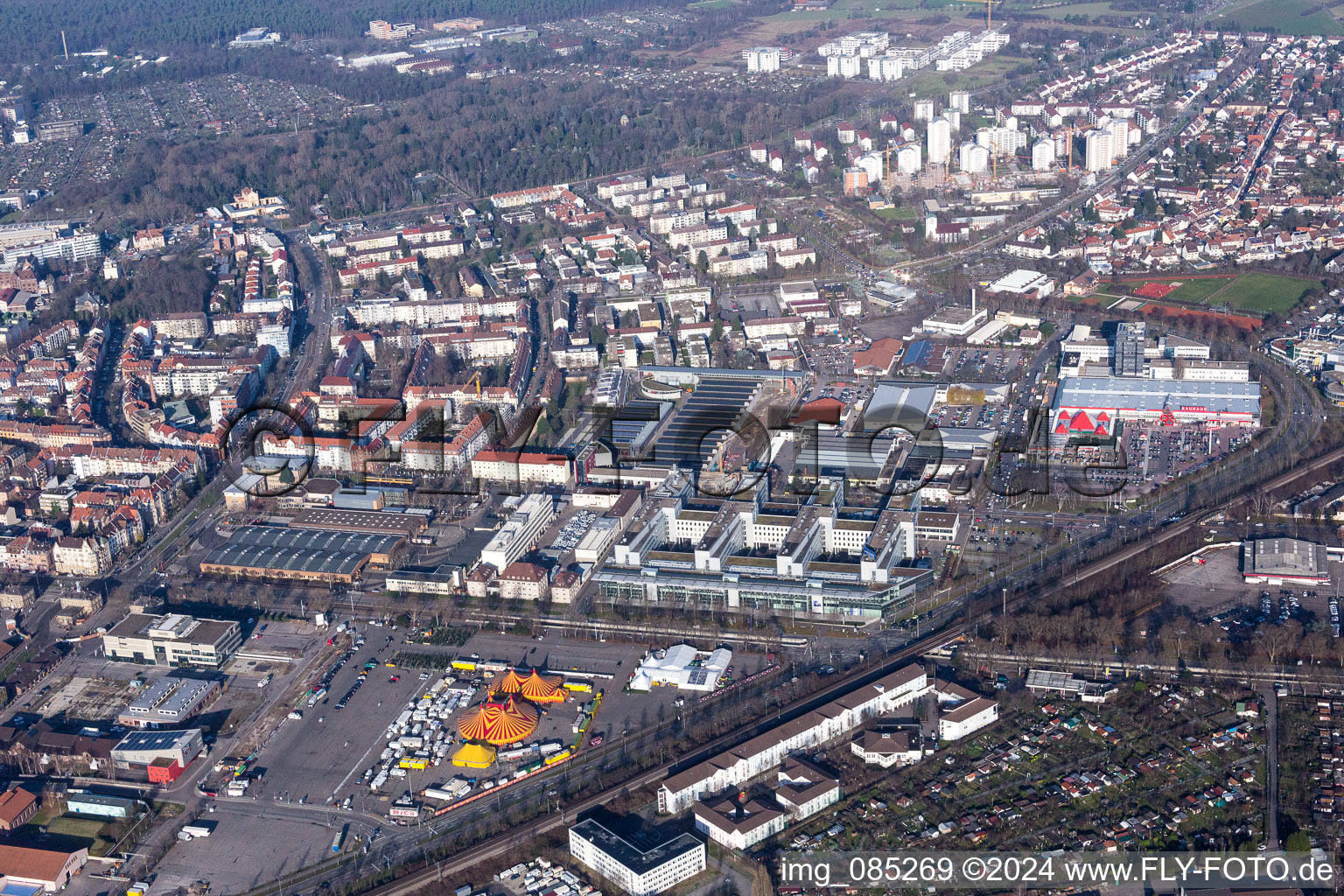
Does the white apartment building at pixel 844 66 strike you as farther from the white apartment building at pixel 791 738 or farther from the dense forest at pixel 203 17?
the white apartment building at pixel 791 738

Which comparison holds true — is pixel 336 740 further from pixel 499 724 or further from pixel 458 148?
pixel 458 148

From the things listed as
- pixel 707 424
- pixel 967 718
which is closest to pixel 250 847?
pixel 967 718

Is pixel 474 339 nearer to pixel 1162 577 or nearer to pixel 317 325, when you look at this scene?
pixel 317 325

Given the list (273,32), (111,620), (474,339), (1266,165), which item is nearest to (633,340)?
(474,339)

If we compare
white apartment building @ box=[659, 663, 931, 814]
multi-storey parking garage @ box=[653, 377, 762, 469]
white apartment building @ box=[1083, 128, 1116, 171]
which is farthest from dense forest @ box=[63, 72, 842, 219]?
white apartment building @ box=[659, 663, 931, 814]

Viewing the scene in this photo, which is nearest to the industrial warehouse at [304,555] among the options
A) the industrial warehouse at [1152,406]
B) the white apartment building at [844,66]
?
the industrial warehouse at [1152,406]
